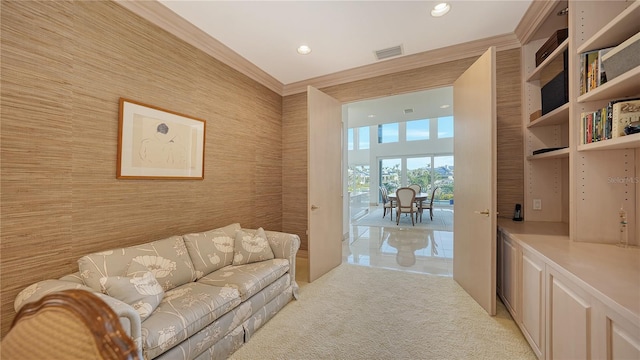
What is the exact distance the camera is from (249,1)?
6.55 ft

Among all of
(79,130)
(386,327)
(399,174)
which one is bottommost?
(386,327)

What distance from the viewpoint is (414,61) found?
9.64ft

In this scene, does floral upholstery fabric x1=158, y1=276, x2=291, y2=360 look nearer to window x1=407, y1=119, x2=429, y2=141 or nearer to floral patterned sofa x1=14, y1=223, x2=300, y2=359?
floral patterned sofa x1=14, y1=223, x2=300, y2=359

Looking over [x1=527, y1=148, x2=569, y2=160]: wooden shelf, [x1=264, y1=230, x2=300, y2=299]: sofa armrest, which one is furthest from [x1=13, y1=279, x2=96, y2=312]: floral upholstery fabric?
[x1=527, y1=148, x2=569, y2=160]: wooden shelf

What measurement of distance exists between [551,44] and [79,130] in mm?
3889

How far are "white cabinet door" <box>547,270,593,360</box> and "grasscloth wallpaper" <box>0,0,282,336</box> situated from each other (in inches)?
113

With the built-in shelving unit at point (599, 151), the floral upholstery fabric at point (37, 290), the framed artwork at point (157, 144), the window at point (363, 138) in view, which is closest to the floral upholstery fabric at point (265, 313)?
the floral upholstery fabric at point (37, 290)

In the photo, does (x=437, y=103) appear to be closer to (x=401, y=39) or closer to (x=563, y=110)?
(x=401, y=39)

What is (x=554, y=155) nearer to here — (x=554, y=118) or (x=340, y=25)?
(x=554, y=118)

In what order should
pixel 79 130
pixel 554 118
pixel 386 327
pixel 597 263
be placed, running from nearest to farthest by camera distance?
pixel 597 263 < pixel 79 130 < pixel 386 327 < pixel 554 118

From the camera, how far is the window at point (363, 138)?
10751 mm

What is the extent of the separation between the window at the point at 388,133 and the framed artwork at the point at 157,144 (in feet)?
29.4

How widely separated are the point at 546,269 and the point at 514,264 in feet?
1.78

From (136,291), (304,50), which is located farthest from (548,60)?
(136,291)
